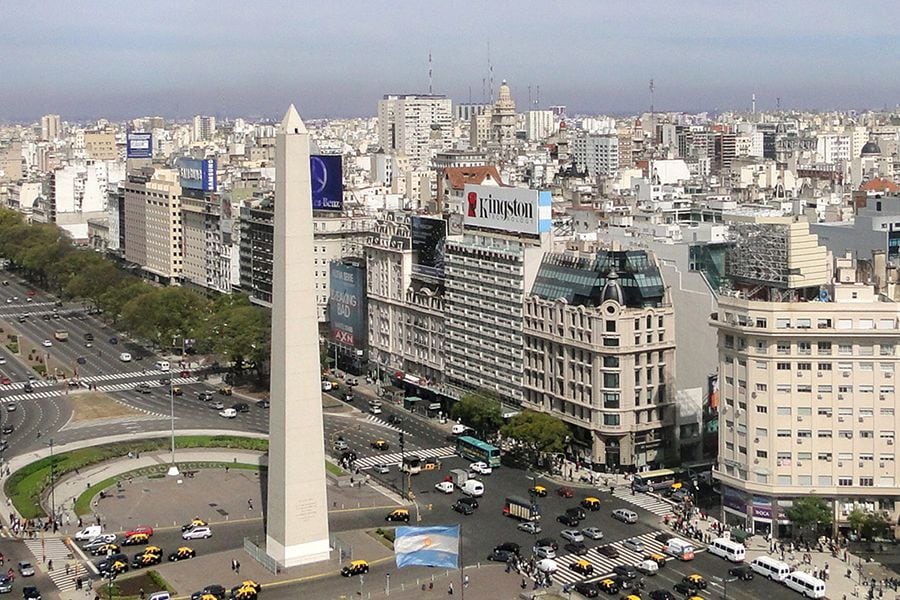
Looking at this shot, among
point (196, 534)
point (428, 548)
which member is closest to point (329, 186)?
point (196, 534)

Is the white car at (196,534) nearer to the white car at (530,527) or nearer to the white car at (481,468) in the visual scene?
the white car at (530,527)

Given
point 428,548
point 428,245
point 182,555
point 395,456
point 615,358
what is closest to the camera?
point 428,548

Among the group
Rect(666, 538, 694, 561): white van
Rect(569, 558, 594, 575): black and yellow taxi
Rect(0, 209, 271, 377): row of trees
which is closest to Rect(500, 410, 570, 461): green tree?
Rect(666, 538, 694, 561): white van

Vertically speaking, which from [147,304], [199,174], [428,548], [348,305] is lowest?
[428,548]

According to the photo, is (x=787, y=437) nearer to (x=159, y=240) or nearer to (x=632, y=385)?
(x=632, y=385)

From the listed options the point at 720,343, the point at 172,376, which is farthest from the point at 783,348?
the point at 172,376

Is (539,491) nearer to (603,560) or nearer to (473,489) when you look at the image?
(473,489)
